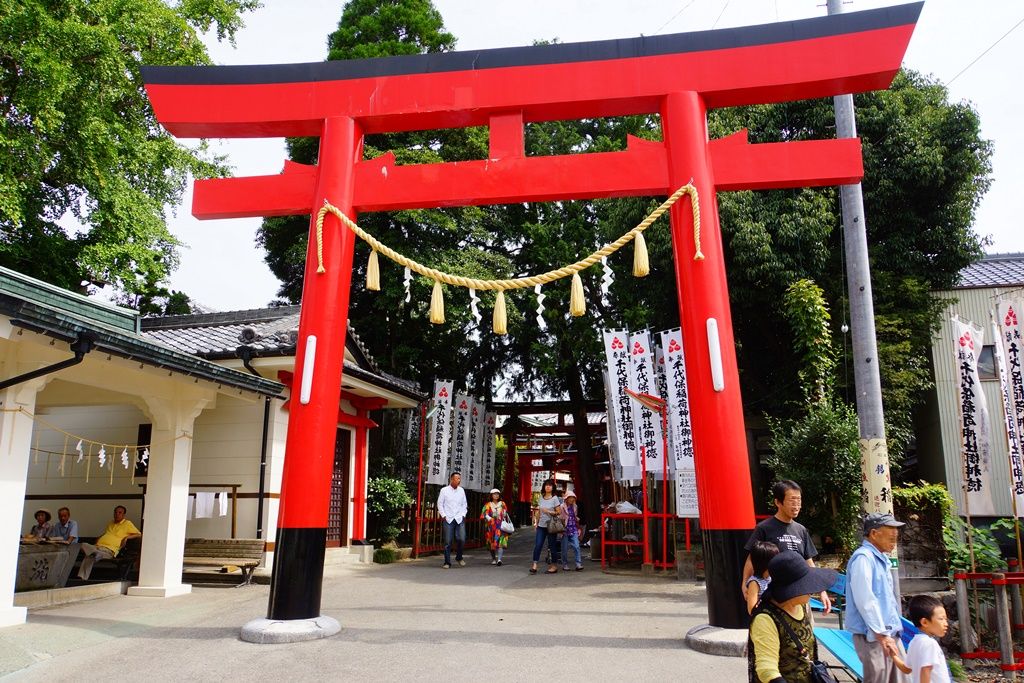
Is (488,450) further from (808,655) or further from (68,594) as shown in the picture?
(808,655)

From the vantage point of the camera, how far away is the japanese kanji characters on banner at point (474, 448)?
17041mm

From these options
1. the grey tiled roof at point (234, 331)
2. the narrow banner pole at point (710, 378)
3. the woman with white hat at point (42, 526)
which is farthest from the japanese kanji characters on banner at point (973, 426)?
the woman with white hat at point (42, 526)

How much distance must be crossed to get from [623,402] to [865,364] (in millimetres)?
5238

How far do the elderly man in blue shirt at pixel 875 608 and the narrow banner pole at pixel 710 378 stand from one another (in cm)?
171

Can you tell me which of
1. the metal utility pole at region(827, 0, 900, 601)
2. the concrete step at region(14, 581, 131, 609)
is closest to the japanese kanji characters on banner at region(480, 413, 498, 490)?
the concrete step at region(14, 581, 131, 609)

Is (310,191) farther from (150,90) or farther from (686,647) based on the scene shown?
(686,647)

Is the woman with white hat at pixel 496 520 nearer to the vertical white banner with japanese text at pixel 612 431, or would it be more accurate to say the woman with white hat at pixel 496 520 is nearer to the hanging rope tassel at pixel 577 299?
the vertical white banner with japanese text at pixel 612 431

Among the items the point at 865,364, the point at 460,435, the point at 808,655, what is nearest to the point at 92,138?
the point at 460,435

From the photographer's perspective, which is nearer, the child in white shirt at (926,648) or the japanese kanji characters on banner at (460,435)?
the child in white shirt at (926,648)

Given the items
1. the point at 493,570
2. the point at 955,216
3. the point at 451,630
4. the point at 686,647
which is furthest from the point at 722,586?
the point at 955,216

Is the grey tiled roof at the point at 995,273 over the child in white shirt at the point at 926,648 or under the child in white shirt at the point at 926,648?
over

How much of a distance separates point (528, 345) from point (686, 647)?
13190mm

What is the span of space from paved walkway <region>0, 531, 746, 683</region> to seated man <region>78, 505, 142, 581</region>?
4.40 feet

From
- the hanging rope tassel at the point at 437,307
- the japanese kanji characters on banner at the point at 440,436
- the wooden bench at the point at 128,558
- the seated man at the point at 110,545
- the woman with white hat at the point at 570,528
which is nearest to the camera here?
the hanging rope tassel at the point at 437,307
